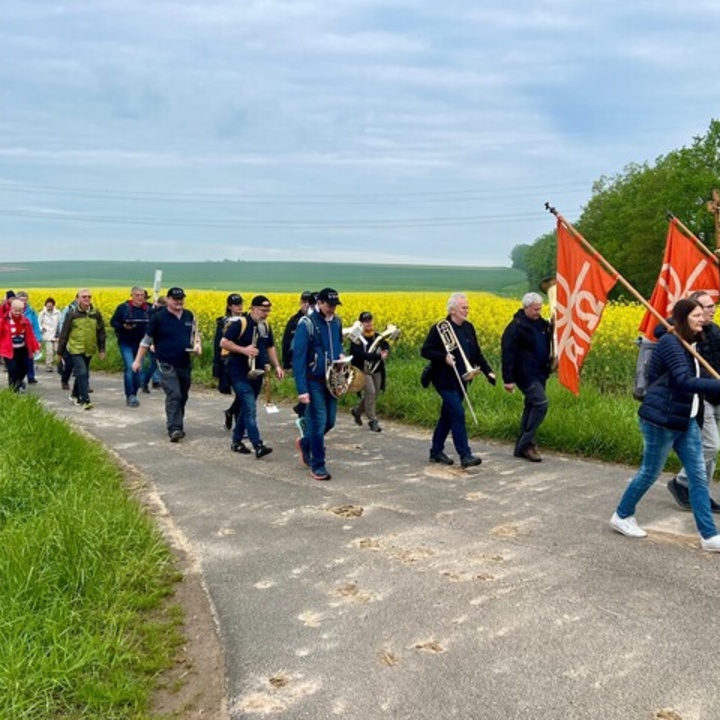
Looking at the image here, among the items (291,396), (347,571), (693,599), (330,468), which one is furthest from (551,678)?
(291,396)

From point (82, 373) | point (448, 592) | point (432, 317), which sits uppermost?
point (432, 317)

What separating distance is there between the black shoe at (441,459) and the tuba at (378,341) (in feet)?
6.54

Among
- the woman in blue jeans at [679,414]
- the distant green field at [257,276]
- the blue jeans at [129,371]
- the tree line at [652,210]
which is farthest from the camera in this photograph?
the distant green field at [257,276]

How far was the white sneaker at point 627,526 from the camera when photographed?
5.55 m

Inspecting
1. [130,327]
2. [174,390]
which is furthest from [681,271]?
[130,327]

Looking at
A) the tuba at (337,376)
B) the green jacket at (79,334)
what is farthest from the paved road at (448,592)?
the green jacket at (79,334)

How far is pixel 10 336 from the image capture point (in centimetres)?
1209

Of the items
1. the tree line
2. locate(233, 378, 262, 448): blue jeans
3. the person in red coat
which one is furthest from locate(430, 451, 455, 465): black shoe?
the tree line

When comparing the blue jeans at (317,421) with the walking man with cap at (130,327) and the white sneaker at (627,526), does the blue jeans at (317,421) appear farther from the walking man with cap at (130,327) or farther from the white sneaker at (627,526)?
the walking man with cap at (130,327)

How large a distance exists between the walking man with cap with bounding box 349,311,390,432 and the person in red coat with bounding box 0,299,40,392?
5574mm

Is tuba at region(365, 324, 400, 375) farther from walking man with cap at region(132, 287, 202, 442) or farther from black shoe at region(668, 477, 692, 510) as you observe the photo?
black shoe at region(668, 477, 692, 510)

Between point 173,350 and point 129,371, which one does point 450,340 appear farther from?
point 129,371

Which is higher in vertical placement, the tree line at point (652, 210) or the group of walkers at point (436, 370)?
the tree line at point (652, 210)

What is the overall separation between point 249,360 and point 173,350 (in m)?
1.32
